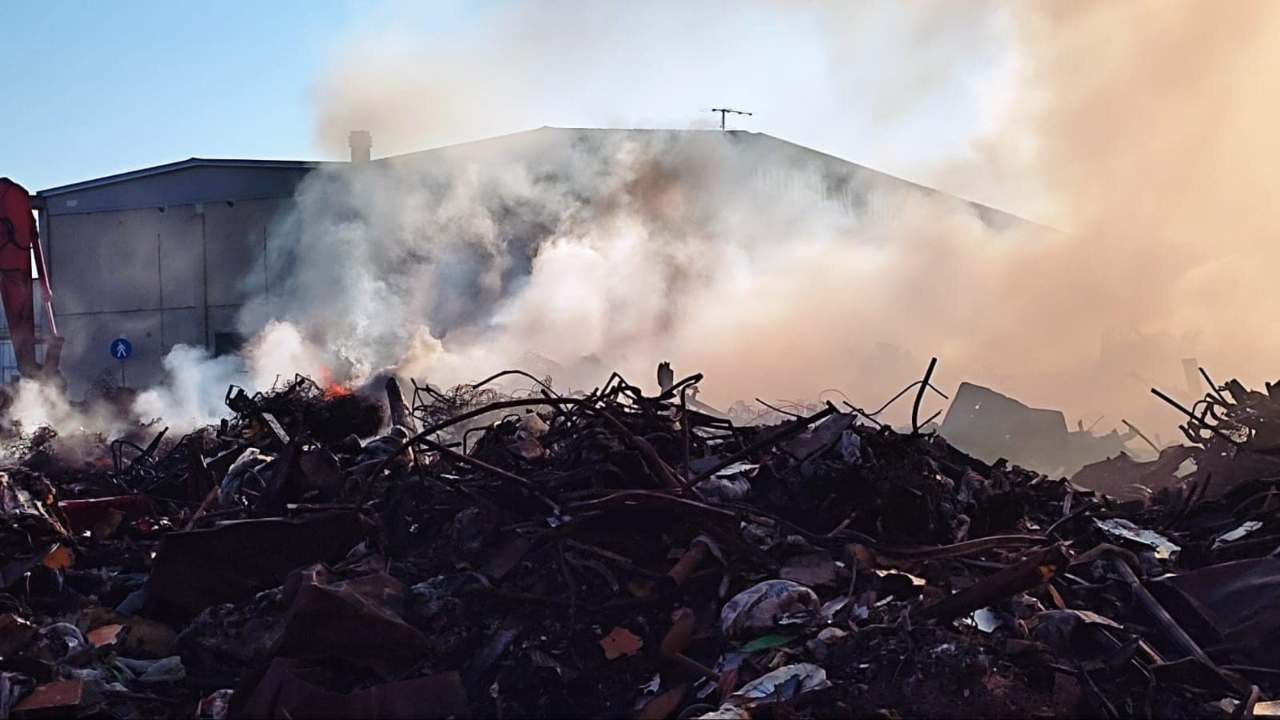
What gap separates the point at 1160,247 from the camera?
2094cm

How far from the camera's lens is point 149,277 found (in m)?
25.8

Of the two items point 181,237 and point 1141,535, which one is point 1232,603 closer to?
point 1141,535

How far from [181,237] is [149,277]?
121 cm

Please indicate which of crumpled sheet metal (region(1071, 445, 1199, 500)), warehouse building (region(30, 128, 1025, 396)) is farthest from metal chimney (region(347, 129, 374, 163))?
crumpled sheet metal (region(1071, 445, 1199, 500))

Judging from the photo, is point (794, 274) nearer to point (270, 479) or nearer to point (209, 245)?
point (209, 245)

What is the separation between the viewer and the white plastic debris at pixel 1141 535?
608cm

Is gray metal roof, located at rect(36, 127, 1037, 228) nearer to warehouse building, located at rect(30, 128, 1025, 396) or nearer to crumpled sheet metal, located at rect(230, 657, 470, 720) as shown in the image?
warehouse building, located at rect(30, 128, 1025, 396)

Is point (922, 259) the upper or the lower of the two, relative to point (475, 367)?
upper

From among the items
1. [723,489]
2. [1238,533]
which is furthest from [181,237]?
[1238,533]

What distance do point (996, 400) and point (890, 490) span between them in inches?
332

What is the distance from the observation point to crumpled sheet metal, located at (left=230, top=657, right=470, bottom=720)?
4.27 m

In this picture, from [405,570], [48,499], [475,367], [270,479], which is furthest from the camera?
[475,367]

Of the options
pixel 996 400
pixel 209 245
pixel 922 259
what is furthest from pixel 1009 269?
pixel 209 245

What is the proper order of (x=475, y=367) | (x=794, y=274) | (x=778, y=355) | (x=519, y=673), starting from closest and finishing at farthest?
(x=519, y=673), (x=475, y=367), (x=778, y=355), (x=794, y=274)
